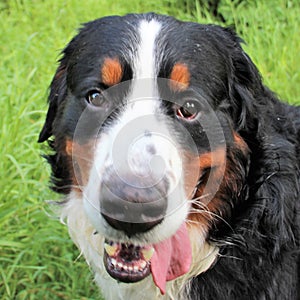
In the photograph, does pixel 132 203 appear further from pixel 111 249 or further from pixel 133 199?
pixel 111 249

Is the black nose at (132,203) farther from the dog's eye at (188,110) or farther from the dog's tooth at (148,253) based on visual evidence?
the dog's eye at (188,110)

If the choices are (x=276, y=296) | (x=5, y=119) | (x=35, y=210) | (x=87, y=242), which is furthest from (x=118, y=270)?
(x=5, y=119)

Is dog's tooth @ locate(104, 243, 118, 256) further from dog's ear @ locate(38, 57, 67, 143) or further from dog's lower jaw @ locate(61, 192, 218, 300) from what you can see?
dog's ear @ locate(38, 57, 67, 143)

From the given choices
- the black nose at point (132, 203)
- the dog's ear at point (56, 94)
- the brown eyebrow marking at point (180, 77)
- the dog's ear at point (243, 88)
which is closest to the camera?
the black nose at point (132, 203)

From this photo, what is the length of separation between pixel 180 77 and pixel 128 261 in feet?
2.48

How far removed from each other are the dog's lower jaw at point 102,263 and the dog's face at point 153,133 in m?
0.05

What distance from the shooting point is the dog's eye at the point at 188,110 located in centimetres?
241

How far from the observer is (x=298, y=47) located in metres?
4.83

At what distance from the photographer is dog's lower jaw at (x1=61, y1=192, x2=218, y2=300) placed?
2.69m

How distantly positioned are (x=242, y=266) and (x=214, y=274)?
5.0 inches

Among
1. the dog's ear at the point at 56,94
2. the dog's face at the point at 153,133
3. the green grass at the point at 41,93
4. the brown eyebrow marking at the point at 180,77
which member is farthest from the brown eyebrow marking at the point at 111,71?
the green grass at the point at 41,93

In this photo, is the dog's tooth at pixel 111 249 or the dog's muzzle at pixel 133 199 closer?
the dog's muzzle at pixel 133 199

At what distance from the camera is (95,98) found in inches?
97.9

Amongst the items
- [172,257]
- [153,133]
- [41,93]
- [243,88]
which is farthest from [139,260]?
[41,93]
